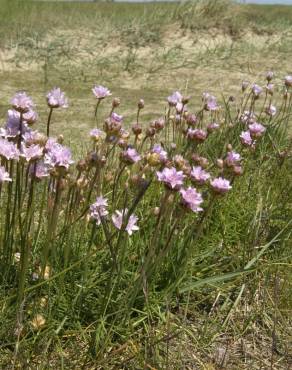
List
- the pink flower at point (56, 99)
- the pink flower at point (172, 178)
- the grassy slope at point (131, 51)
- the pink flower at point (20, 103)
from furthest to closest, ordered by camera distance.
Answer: the grassy slope at point (131, 51)
the pink flower at point (56, 99)
the pink flower at point (20, 103)
the pink flower at point (172, 178)

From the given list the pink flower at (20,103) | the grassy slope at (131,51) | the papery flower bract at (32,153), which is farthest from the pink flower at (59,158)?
the grassy slope at (131,51)

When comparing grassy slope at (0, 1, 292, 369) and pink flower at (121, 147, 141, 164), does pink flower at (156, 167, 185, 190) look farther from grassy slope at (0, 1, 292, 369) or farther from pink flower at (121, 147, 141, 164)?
grassy slope at (0, 1, 292, 369)

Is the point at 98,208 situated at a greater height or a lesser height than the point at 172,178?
lesser

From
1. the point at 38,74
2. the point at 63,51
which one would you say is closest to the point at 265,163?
the point at 38,74

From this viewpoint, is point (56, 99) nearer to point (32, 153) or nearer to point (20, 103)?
point (20, 103)

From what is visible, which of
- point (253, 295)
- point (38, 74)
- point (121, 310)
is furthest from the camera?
point (38, 74)

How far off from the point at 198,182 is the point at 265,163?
53.5 inches

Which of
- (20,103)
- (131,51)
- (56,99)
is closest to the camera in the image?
(20,103)

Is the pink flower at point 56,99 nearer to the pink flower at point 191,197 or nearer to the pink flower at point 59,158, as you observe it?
the pink flower at point 59,158

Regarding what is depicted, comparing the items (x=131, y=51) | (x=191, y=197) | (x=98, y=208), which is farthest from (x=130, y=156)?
(x=131, y=51)

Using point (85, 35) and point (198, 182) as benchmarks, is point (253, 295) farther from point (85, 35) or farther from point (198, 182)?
point (85, 35)

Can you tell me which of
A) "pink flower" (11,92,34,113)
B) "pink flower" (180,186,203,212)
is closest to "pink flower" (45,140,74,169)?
"pink flower" (11,92,34,113)

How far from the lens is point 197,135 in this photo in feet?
5.88

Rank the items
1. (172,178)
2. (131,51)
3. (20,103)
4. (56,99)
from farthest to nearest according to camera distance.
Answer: (131,51), (56,99), (20,103), (172,178)
